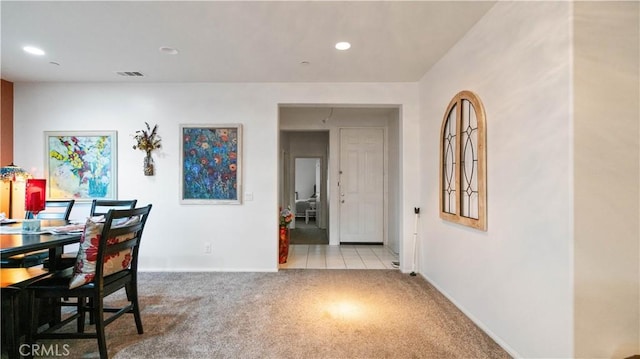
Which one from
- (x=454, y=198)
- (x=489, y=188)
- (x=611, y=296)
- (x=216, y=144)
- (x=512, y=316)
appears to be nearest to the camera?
(x=611, y=296)

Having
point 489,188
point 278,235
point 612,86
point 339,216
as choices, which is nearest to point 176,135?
point 278,235

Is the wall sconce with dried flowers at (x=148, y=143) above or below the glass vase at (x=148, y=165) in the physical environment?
above

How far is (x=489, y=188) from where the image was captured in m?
2.28

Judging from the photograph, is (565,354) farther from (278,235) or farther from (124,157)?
(124,157)

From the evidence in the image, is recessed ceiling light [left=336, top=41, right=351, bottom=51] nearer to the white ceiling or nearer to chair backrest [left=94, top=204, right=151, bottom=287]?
the white ceiling

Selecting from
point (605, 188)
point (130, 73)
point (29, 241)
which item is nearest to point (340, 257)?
point (605, 188)

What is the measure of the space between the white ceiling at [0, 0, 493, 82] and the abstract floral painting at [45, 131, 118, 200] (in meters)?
0.78

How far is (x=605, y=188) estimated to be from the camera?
1.57 meters

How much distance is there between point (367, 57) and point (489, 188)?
1752 mm

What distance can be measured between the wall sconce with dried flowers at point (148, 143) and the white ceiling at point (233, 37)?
0.71 metres

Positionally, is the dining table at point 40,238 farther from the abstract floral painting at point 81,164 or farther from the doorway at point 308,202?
the doorway at point 308,202

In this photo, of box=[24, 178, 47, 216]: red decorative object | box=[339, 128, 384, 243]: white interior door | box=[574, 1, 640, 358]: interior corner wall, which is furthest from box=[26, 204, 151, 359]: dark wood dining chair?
box=[339, 128, 384, 243]: white interior door

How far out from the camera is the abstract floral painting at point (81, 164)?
3.96 m

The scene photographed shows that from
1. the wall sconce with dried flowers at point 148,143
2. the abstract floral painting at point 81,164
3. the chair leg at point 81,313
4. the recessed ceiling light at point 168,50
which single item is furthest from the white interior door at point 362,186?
the chair leg at point 81,313
